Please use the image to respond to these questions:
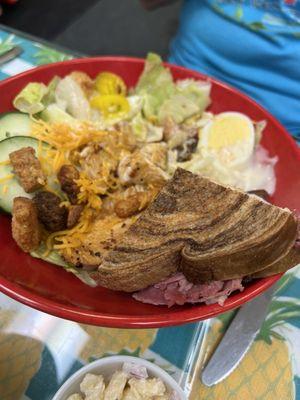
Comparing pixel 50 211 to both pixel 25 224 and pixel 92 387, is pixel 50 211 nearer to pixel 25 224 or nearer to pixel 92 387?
pixel 25 224

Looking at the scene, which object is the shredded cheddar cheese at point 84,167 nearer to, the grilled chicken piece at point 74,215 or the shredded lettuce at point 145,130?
the grilled chicken piece at point 74,215

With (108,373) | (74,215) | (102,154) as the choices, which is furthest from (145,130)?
(108,373)

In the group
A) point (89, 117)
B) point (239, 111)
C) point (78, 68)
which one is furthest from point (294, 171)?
point (78, 68)

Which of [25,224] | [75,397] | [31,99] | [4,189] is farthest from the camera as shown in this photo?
[31,99]

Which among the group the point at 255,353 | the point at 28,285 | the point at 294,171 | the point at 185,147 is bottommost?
the point at 255,353

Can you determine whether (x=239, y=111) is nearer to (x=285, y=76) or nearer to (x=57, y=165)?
(x=285, y=76)
